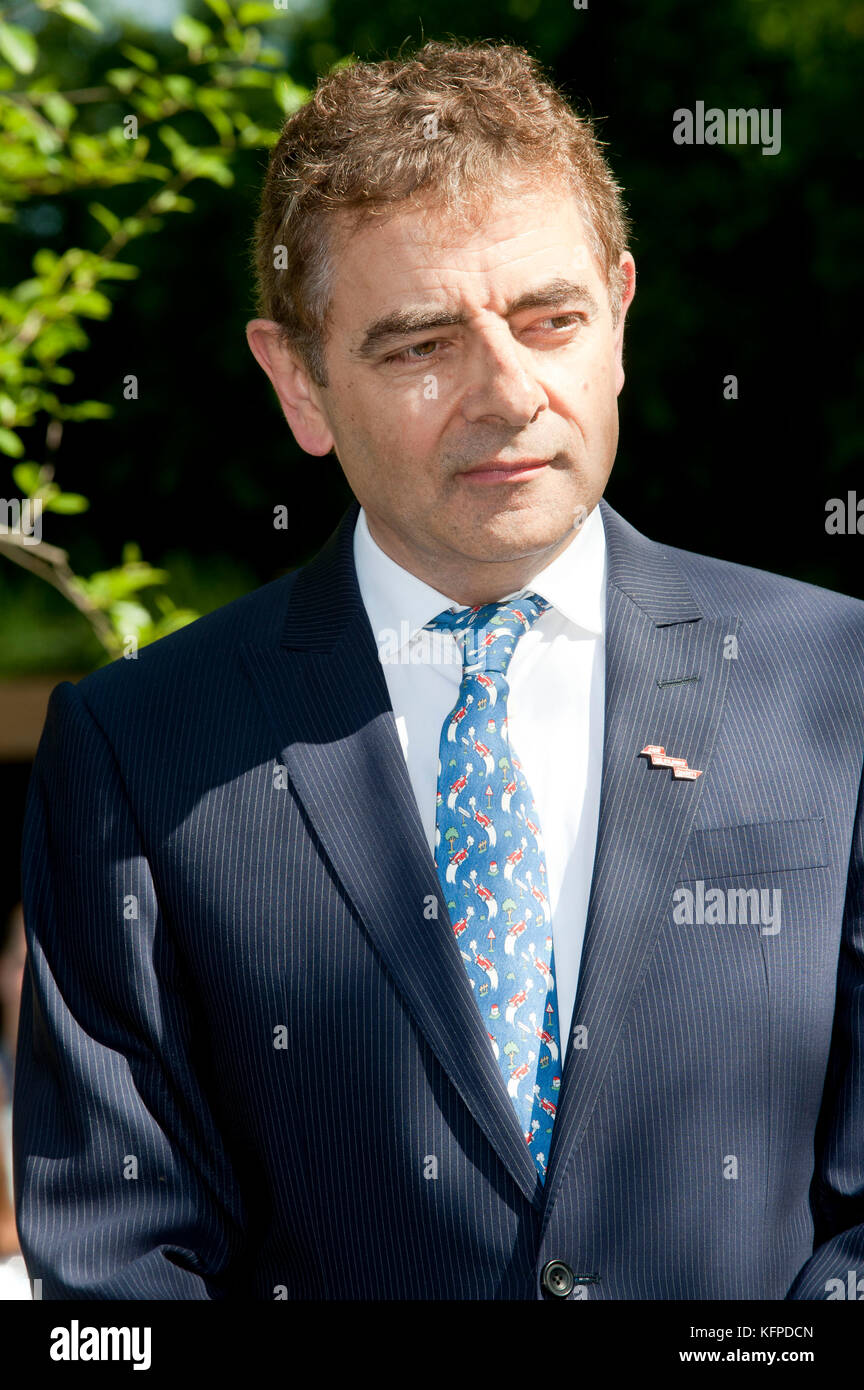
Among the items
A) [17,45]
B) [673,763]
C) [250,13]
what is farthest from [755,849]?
[250,13]

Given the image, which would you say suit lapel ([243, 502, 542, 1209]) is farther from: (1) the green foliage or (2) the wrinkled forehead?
(1) the green foliage

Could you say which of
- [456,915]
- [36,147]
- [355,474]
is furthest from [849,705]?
[36,147]

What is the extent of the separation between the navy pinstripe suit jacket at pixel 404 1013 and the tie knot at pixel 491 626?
14 cm

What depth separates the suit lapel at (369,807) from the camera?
1.96 m

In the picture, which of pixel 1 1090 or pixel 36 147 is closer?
pixel 36 147

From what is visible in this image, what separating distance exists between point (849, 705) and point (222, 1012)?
97 centimetres

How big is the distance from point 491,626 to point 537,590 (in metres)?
0.09

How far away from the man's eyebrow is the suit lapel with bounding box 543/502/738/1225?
41 centimetres

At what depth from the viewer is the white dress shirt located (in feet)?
6.89

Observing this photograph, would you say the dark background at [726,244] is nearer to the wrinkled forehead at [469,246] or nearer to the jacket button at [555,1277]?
the wrinkled forehead at [469,246]

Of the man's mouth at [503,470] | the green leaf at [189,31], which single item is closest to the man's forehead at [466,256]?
the man's mouth at [503,470]
